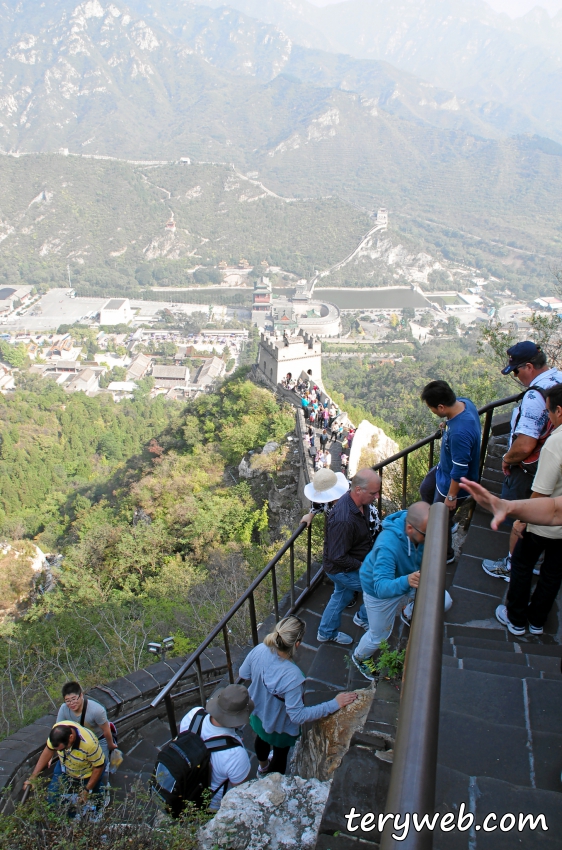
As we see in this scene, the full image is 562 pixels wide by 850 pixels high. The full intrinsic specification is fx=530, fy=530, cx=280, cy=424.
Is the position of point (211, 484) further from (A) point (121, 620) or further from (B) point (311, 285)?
(B) point (311, 285)

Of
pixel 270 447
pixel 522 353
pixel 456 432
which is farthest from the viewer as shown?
pixel 270 447

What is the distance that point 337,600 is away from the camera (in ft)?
12.8

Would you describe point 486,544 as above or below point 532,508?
below

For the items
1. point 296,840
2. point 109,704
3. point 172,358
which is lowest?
point 172,358

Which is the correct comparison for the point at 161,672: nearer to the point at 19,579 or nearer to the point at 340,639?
the point at 340,639

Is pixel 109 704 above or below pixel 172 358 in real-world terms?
above

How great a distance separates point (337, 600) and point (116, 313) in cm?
10821

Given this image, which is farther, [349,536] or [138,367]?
[138,367]

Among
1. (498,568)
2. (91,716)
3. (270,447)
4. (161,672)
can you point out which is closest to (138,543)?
(270,447)

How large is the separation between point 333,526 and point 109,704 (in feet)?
9.17

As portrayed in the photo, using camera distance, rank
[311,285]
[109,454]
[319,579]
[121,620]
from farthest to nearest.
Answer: [311,285], [109,454], [121,620], [319,579]

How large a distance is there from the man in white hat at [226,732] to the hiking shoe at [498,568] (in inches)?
80.3

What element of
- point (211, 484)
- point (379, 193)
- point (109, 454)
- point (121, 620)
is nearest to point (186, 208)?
point (379, 193)

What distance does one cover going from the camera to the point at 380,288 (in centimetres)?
12238
